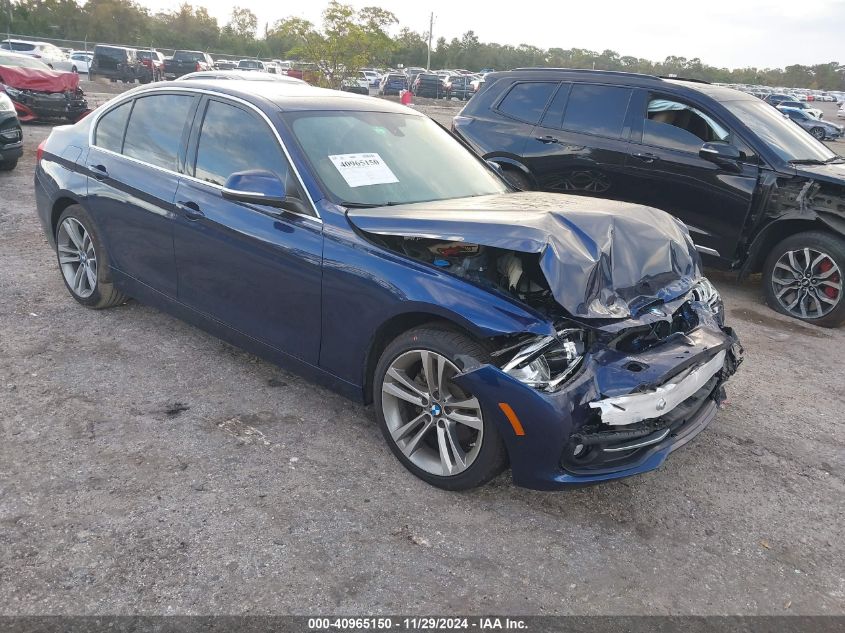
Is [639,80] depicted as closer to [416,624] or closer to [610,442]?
[610,442]

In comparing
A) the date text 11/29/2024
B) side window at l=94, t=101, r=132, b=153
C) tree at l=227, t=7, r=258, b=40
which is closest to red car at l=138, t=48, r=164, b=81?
side window at l=94, t=101, r=132, b=153

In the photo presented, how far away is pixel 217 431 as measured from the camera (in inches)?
143

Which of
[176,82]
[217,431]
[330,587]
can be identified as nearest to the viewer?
[330,587]

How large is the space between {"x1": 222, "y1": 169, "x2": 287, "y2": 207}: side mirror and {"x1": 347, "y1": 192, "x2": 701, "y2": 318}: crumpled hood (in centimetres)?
39

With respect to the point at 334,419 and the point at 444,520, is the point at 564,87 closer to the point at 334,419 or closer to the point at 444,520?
the point at 334,419

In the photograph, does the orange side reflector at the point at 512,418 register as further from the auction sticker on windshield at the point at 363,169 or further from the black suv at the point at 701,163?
the black suv at the point at 701,163

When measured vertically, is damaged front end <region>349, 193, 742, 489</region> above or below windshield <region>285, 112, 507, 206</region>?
below

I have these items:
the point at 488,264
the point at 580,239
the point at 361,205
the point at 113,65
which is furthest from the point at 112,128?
the point at 113,65

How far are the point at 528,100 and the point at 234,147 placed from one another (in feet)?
14.9

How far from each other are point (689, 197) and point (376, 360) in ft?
14.3

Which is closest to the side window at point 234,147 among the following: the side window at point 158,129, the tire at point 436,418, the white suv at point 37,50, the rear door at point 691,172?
the side window at point 158,129

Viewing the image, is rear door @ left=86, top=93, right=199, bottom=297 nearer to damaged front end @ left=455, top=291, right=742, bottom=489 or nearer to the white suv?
damaged front end @ left=455, top=291, right=742, bottom=489

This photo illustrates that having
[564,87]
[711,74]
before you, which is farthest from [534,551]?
[711,74]

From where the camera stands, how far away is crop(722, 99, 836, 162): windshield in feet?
20.6
